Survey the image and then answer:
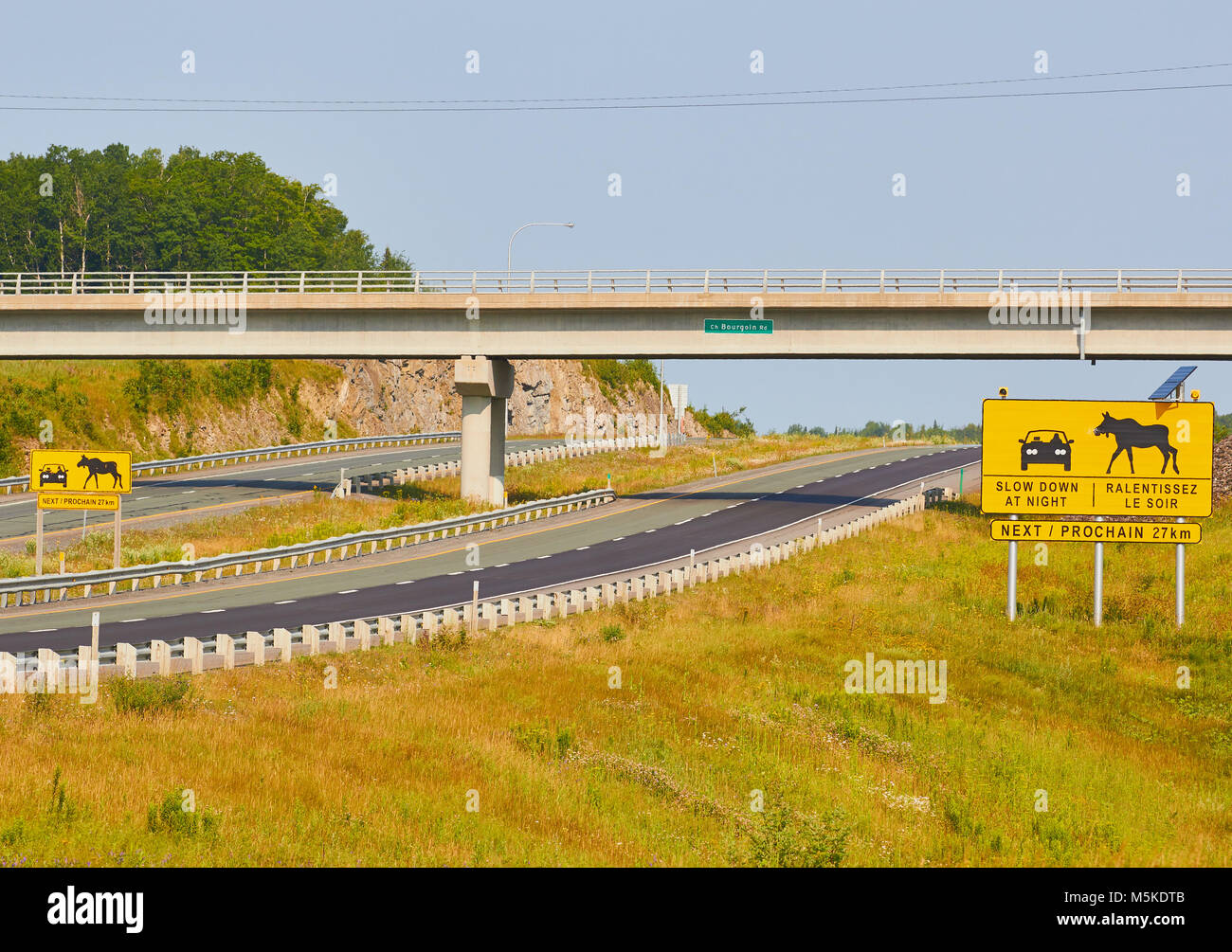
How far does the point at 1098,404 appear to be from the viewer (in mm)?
38438

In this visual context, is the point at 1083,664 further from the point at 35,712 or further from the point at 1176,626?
the point at 35,712

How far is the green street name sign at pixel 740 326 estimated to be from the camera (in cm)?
5203

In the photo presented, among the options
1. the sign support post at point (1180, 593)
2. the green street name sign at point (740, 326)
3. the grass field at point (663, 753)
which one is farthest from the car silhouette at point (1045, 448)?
the green street name sign at point (740, 326)

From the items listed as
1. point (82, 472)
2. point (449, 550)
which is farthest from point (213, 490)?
point (82, 472)

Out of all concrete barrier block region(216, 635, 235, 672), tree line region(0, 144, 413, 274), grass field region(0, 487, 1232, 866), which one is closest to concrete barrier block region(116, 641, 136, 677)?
grass field region(0, 487, 1232, 866)

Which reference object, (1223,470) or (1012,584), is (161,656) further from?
(1223,470)

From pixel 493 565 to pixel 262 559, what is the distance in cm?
756

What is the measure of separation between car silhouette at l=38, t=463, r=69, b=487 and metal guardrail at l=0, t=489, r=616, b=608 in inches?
108

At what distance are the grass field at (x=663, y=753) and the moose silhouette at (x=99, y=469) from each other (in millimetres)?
13582

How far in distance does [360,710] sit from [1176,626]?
2515 cm

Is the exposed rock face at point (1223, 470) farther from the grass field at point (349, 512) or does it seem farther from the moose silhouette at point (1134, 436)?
the grass field at point (349, 512)

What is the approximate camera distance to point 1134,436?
126 feet
